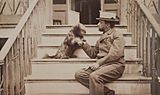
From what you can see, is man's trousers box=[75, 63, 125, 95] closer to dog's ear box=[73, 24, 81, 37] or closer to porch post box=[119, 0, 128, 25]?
dog's ear box=[73, 24, 81, 37]

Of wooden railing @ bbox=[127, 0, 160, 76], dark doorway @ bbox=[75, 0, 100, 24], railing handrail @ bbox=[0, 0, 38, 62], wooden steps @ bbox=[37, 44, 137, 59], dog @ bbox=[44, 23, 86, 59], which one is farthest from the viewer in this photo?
dark doorway @ bbox=[75, 0, 100, 24]

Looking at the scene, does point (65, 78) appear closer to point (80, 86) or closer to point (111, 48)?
point (80, 86)

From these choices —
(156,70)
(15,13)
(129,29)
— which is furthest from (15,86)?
(15,13)

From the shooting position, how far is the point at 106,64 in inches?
154

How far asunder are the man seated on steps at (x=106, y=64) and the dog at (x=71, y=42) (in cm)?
37

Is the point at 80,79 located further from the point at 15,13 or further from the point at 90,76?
the point at 15,13

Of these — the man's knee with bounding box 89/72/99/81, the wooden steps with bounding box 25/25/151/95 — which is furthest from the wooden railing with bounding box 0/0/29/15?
the man's knee with bounding box 89/72/99/81

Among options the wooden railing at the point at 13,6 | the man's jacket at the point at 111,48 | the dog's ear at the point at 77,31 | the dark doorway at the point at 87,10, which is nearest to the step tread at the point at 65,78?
the man's jacket at the point at 111,48

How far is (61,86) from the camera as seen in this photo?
417cm

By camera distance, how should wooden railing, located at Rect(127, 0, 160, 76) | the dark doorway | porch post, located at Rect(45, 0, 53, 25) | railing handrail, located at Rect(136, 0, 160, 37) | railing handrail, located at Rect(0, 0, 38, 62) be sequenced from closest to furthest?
railing handrail, located at Rect(0, 0, 38, 62)
railing handrail, located at Rect(136, 0, 160, 37)
wooden railing, located at Rect(127, 0, 160, 76)
porch post, located at Rect(45, 0, 53, 25)
the dark doorway

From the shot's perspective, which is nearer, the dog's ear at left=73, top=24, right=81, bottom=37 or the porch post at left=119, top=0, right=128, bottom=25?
the dog's ear at left=73, top=24, right=81, bottom=37

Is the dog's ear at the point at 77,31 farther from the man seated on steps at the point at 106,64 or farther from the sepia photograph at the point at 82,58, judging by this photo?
the man seated on steps at the point at 106,64

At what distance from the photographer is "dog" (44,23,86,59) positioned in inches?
173

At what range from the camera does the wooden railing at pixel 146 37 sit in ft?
13.6
